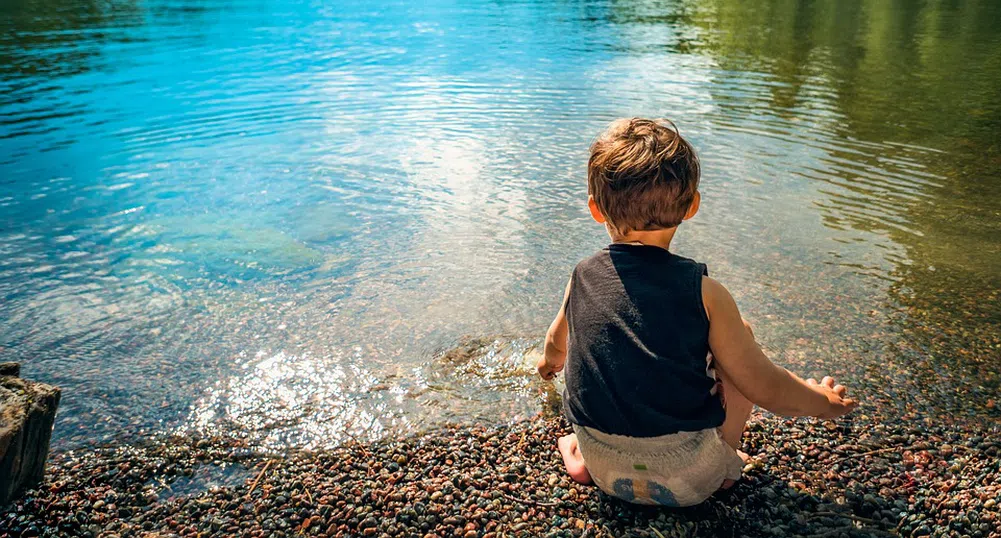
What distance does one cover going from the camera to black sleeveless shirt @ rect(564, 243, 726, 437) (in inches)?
129

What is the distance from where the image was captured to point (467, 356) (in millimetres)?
5543

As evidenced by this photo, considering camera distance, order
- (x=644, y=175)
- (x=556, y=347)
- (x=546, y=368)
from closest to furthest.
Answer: (x=644, y=175) < (x=556, y=347) < (x=546, y=368)

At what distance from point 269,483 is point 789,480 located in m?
2.87

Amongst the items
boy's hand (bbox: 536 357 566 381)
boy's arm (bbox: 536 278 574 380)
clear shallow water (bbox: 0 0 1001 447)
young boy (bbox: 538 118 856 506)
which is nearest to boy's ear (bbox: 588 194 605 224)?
young boy (bbox: 538 118 856 506)

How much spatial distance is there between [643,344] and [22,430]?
316cm

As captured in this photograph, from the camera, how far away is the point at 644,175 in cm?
332

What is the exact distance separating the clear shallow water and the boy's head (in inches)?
72.0

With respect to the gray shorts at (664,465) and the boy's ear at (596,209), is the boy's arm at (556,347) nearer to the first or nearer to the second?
the boy's ear at (596,209)

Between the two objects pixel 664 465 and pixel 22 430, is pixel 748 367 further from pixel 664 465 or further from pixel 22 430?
pixel 22 430

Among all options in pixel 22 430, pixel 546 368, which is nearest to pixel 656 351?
pixel 546 368

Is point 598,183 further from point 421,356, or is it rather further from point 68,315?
point 68,315

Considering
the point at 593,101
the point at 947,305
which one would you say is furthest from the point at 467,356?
the point at 593,101

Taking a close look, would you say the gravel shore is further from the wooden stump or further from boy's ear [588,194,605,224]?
boy's ear [588,194,605,224]

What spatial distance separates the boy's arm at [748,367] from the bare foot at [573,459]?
95cm
